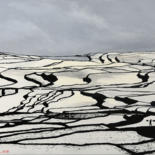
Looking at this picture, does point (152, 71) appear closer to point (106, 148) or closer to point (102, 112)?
point (102, 112)

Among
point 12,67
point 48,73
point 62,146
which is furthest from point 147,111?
point 12,67

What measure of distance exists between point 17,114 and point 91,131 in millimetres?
2395

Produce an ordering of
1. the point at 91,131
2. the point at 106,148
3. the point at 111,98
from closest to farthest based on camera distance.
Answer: the point at 106,148 < the point at 91,131 < the point at 111,98

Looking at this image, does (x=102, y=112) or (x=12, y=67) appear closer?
(x=102, y=112)

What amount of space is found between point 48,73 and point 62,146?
7.75 meters

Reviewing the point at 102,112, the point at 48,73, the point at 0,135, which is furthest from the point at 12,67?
the point at 0,135

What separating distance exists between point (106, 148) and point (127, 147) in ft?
0.81

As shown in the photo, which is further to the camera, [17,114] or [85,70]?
[85,70]

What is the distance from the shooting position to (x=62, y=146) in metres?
6.29

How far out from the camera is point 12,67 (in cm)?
1472

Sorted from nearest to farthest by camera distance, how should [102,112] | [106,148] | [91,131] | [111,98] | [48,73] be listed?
[106,148]
[91,131]
[102,112]
[111,98]
[48,73]

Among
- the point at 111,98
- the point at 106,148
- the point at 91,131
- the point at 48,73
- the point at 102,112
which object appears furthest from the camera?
the point at 48,73

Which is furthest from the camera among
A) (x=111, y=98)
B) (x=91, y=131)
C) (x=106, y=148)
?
(x=111, y=98)

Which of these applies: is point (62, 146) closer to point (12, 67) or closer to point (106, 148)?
point (106, 148)
